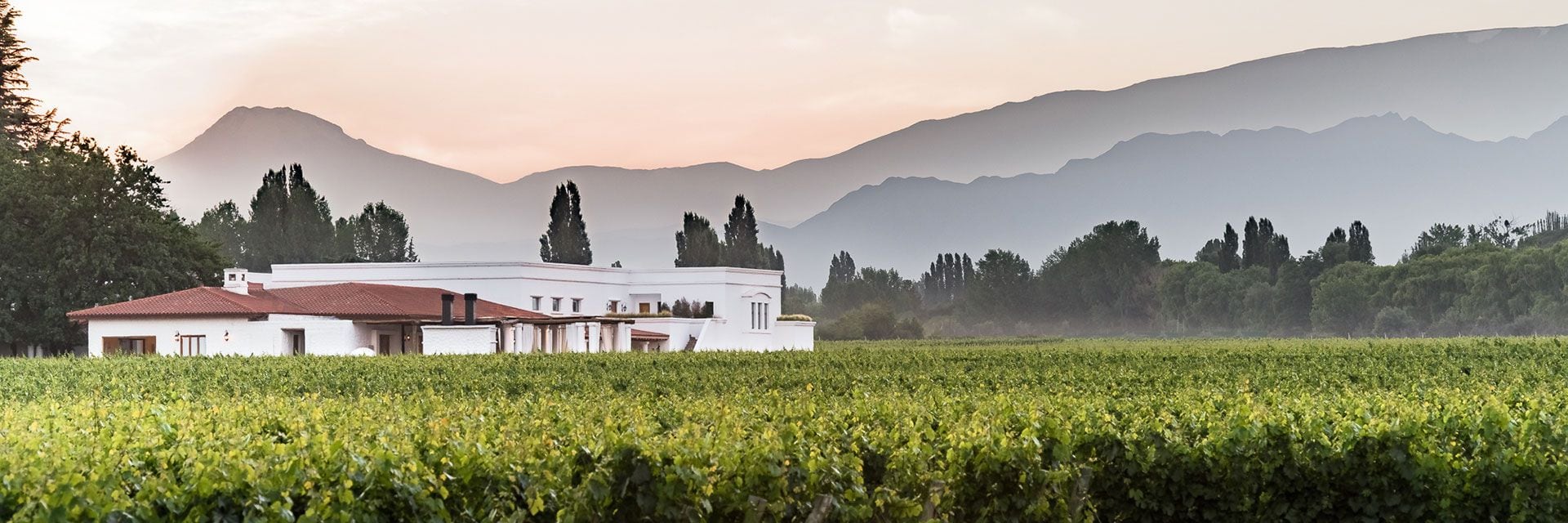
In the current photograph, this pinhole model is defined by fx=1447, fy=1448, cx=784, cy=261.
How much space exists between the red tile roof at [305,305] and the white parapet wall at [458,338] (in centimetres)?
440

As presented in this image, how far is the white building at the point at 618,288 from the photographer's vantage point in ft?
234

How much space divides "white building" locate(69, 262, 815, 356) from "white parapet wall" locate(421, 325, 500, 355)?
3cm

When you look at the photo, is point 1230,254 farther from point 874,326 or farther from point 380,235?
point 380,235

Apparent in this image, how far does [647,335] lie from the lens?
206 ft

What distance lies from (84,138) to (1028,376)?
6179 centimetres

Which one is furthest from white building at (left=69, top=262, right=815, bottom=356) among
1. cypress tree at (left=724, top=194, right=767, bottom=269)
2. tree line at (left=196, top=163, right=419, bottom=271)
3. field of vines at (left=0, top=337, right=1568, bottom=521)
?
cypress tree at (left=724, top=194, right=767, bottom=269)

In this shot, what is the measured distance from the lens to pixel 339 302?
54.2 meters

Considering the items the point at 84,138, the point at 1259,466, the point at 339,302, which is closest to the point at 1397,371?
the point at 1259,466

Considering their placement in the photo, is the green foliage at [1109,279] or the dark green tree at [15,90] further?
the green foliage at [1109,279]

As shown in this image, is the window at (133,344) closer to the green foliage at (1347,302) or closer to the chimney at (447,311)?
the chimney at (447,311)

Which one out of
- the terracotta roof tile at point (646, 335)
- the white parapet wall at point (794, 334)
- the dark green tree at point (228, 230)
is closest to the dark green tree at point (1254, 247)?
the white parapet wall at point (794, 334)

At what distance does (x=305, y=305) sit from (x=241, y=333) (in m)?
5.89

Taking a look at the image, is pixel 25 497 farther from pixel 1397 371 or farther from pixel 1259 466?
pixel 1397 371

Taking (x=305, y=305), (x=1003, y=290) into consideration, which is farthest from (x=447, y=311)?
(x=1003, y=290)
